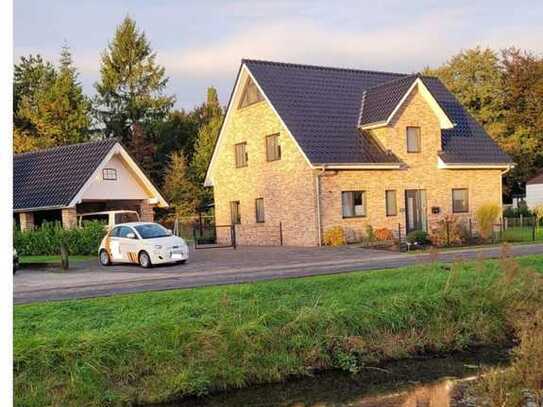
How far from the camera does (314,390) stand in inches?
370

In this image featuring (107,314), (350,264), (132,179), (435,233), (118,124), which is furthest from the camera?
(118,124)

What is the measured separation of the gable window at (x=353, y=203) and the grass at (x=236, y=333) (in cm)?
1529

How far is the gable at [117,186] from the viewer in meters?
31.0

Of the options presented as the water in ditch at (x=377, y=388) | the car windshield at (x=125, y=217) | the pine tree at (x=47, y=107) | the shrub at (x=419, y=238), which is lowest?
the water in ditch at (x=377, y=388)

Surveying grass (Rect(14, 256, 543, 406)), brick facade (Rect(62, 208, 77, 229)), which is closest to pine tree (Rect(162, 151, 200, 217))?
brick facade (Rect(62, 208, 77, 229))

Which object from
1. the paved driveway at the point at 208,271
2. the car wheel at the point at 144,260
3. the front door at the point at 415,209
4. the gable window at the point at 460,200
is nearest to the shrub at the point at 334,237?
the paved driveway at the point at 208,271

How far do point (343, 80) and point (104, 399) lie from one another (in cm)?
2747

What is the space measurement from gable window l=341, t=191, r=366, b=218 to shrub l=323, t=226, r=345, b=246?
972mm

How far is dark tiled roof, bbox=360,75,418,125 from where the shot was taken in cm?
3039

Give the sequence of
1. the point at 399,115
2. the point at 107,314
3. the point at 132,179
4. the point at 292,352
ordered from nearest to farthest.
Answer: the point at 292,352 → the point at 107,314 → the point at 399,115 → the point at 132,179

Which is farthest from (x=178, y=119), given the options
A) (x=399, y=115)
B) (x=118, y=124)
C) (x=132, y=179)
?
(x=399, y=115)

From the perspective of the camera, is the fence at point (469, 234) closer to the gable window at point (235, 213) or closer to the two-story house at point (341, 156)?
the two-story house at point (341, 156)

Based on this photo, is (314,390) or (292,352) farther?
(292,352)

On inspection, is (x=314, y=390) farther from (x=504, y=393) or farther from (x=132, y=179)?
(x=132, y=179)
